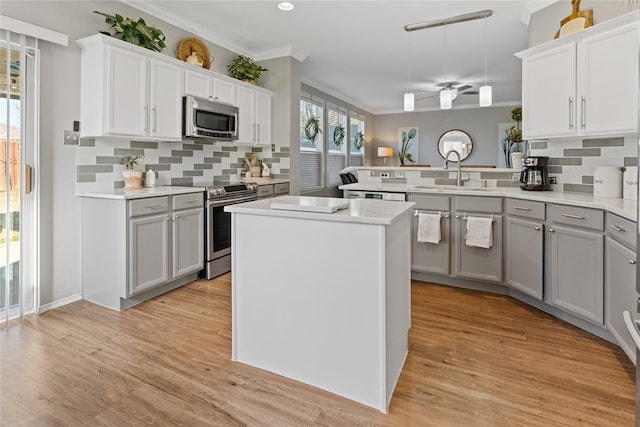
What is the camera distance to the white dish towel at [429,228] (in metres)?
3.46

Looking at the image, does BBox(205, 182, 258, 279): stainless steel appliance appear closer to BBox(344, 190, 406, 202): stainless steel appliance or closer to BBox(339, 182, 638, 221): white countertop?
BBox(344, 190, 406, 202): stainless steel appliance

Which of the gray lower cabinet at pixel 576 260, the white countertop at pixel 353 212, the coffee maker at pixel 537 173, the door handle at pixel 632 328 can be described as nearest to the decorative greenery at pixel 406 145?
the coffee maker at pixel 537 173

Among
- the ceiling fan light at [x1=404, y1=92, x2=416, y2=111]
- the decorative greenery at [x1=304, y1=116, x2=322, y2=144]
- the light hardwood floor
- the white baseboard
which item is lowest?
the light hardwood floor

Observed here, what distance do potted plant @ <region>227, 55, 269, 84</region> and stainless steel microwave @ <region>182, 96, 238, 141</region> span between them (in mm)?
537

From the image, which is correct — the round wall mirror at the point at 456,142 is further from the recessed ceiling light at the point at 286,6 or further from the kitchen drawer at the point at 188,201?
the kitchen drawer at the point at 188,201

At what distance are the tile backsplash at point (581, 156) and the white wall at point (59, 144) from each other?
3.96 metres

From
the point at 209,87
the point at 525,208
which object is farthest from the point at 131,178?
the point at 525,208

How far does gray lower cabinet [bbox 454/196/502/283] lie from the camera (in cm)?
324

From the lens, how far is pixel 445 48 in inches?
191

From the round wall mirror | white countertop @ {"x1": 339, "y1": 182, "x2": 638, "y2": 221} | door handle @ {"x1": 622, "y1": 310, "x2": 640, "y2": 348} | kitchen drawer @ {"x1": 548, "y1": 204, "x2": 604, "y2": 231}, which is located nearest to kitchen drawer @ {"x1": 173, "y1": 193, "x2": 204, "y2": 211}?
white countertop @ {"x1": 339, "y1": 182, "x2": 638, "y2": 221}

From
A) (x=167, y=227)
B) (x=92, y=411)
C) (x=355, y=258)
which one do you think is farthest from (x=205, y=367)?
(x=167, y=227)

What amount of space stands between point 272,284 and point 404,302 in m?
0.74

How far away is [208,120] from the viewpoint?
3.90 m

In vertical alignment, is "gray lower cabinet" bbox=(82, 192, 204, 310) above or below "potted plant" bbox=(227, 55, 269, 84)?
below
